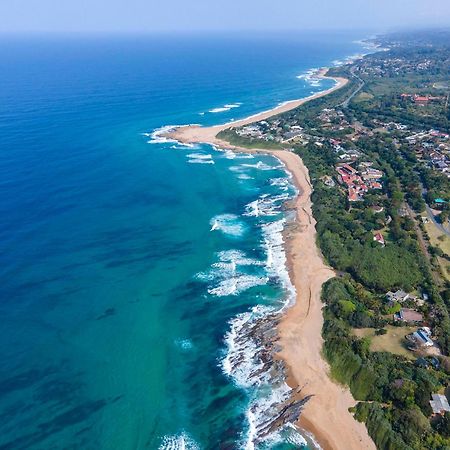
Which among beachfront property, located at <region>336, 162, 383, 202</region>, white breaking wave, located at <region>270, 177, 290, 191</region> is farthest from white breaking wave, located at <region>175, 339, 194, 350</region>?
beachfront property, located at <region>336, 162, 383, 202</region>

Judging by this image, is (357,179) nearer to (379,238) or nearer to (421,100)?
(379,238)

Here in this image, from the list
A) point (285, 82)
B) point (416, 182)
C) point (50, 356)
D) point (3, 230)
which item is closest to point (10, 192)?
point (3, 230)

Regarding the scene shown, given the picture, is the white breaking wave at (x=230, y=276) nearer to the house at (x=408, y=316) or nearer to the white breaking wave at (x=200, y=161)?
the house at (x=408, y=316)

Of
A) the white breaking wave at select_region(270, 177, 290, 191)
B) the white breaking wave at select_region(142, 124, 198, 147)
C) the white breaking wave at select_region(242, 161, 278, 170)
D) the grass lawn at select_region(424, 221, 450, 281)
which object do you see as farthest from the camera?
the white breaking wave at select_region(142, 124, 198, 147)

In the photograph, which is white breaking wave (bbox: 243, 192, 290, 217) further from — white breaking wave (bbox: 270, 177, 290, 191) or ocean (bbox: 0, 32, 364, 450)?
white breaking wave (bbox: 270, 177, 290, 191)

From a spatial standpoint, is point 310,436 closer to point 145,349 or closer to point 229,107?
point 145,349

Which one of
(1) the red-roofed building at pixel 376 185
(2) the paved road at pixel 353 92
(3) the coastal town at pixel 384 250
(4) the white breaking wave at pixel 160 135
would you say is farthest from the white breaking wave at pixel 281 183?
(2) the paved road at pixel 353 92
